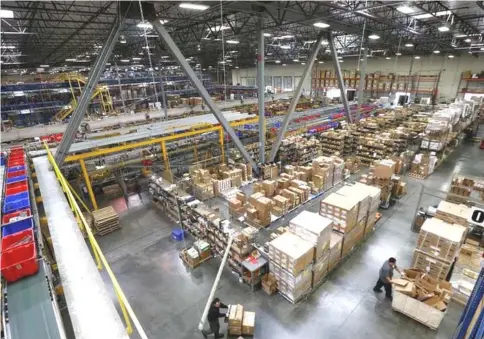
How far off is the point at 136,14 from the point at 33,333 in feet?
29.4

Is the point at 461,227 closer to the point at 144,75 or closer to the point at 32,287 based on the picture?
the point at 32,287

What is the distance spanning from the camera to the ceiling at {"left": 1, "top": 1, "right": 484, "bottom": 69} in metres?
10.3

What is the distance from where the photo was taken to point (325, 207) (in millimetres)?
7531

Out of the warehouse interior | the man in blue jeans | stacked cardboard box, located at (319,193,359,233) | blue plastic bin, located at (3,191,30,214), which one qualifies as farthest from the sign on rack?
blue plastic bin, located at (3,191,30,214)

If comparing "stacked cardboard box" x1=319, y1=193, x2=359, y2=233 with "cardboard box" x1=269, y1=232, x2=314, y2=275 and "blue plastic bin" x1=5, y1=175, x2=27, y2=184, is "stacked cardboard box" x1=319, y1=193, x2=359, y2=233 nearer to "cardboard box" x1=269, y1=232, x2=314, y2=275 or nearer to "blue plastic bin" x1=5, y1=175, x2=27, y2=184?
"cardboard box" x1=269, y1=232, x2=314, y2=275

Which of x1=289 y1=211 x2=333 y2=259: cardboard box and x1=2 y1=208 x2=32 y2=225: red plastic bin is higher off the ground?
x1=2 y1=208 x2=32 y2=225: red plastic bin

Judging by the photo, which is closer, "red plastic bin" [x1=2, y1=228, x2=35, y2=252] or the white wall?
"red plastic bin" [x1=2, y1=228, x2=35, y2=252]

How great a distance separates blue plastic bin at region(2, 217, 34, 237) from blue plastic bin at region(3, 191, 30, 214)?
589 mm

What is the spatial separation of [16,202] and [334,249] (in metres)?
7.07

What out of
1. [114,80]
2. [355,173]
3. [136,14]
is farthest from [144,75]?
[355,173]

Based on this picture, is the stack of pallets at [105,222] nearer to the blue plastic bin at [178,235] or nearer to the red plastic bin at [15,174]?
the blue plastic bin at [178,235]

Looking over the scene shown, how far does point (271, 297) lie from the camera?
6.68 metres

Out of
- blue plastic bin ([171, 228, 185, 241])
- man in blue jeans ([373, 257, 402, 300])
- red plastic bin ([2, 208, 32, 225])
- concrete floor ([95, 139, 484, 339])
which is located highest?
red plastic bin ([2, 208, 32, 225])

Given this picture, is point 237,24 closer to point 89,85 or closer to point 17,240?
point 89,85
